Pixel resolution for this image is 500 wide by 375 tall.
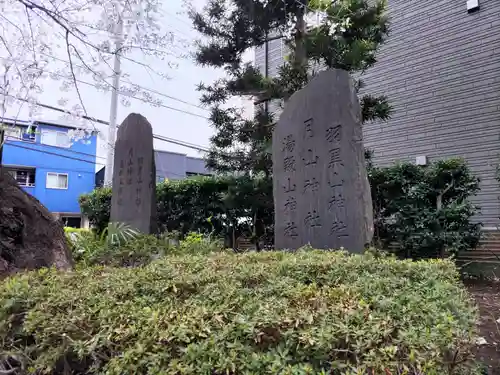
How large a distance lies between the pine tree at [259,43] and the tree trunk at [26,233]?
391cm

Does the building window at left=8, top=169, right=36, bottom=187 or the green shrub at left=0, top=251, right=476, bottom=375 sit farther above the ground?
the building window at left=8, top=169, right=36, bottom=187

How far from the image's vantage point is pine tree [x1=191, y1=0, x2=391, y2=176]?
6.38m

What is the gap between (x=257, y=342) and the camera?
1.31 m

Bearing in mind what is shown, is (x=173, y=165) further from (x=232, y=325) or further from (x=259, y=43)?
(x=232, y=325)

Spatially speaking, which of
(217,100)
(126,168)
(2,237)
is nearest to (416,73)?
(217,100)

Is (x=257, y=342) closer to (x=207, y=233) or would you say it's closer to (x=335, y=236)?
(x=335, y=236)

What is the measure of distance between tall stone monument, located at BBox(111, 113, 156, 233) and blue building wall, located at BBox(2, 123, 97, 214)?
14427 millimetres

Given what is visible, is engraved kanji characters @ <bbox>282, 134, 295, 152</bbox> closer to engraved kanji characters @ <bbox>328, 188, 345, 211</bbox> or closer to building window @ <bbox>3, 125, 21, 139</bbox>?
engraved kanji characters @ <bbox>328, 188, 345, 211</bbox>

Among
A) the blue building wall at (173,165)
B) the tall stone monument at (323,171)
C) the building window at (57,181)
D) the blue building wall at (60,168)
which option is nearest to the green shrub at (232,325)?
the tall stone monument at (323,171)

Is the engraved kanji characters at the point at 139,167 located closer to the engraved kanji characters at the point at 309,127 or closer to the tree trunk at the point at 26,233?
the tree trunk at the point at 26,233

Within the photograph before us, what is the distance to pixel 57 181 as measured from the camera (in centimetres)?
2217

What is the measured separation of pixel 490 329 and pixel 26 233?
3.78 meters

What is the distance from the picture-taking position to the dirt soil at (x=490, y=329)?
2389 millimetres

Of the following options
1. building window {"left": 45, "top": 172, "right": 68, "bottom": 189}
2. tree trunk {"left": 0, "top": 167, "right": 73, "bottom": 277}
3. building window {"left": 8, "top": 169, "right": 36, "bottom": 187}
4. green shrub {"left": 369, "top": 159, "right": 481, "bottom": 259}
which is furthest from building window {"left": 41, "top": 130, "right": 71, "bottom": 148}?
building window {"left": 8, "top": 169, "right": 36, "bottom": 187}
